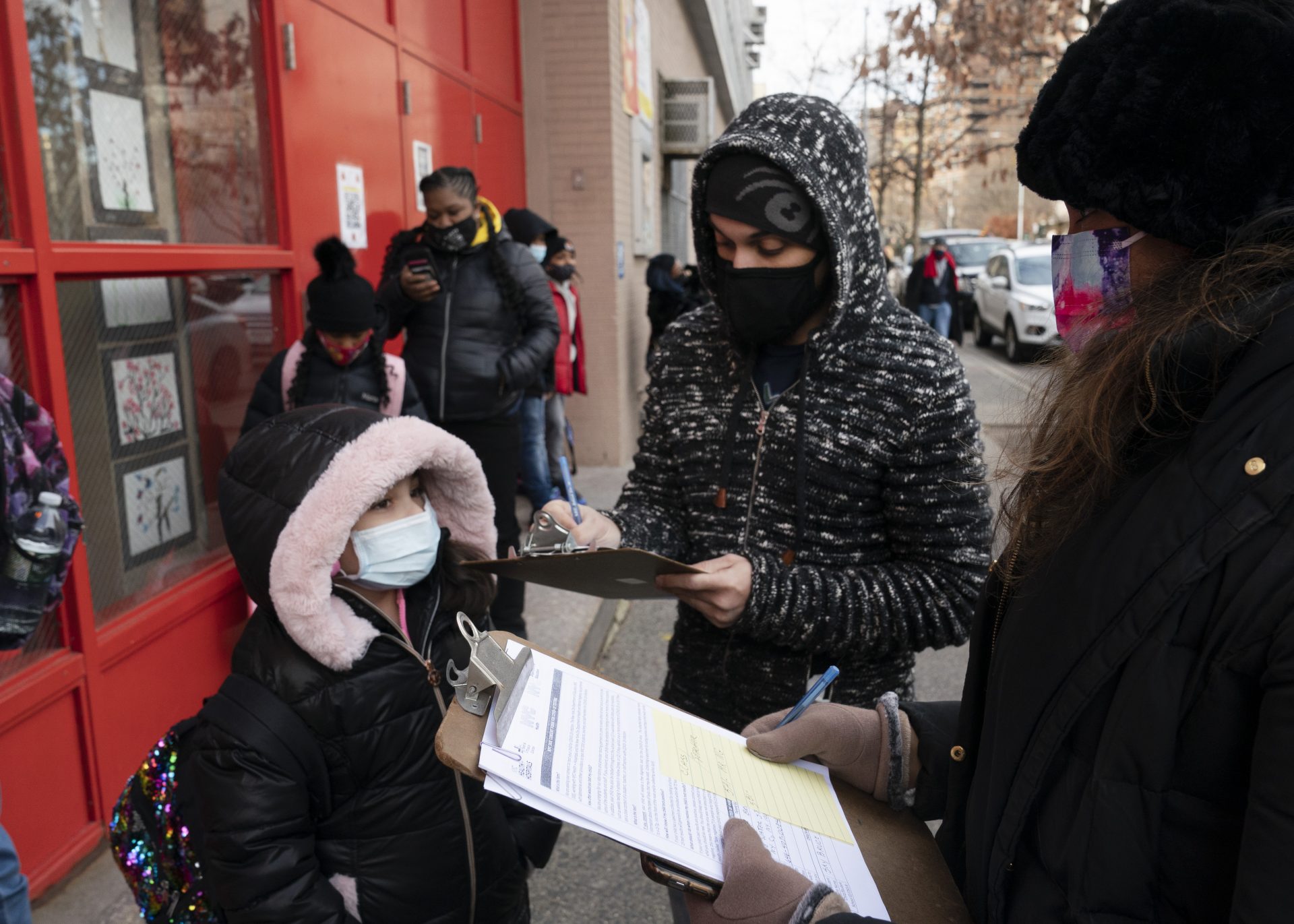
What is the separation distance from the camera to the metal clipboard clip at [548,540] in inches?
69.1

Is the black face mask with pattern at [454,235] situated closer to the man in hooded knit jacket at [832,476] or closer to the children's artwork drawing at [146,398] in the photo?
the children's artwork drawing at [146,398]

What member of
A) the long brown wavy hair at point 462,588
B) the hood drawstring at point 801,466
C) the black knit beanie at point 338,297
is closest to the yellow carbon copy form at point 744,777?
the hood drawstring at point 801,466

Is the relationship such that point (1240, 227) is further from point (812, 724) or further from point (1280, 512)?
point (812, 724)

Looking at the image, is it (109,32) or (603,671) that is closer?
(109,32)

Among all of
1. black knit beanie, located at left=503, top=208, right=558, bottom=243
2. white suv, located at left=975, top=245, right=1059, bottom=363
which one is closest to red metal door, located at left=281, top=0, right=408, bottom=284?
black knit beanie, located at left=503, top=208, right=558, bottom=243

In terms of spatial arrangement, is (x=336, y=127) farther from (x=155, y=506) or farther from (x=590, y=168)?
(x=590, y=168)

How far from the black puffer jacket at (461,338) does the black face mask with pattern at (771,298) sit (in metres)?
2.78

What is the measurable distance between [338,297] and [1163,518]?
3321mm

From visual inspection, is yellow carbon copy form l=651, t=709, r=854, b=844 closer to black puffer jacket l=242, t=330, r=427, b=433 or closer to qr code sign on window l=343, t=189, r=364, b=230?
black puffer jacket l=242, t=330, r=427, b=433

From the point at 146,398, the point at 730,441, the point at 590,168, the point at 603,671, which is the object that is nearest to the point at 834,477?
the point at 730,441

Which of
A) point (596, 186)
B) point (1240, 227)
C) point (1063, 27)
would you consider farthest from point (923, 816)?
point (1063, 27)

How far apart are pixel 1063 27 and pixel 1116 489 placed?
1145cm

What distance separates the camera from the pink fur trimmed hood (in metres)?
1.81

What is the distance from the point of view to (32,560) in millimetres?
1947
